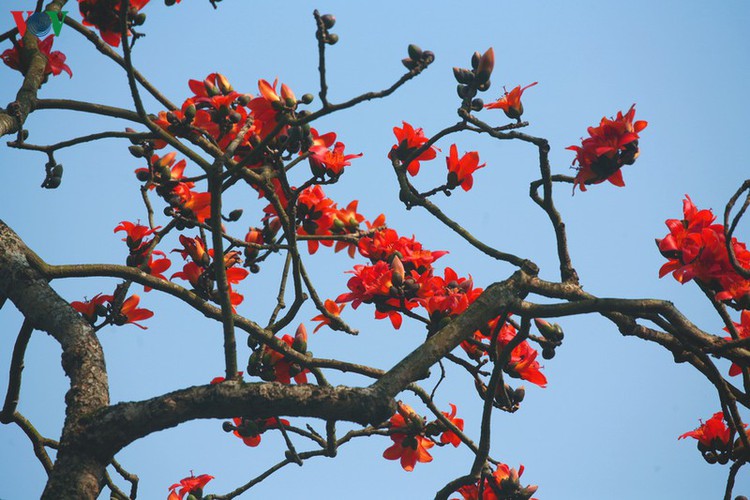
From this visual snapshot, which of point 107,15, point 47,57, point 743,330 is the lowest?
point 743,330

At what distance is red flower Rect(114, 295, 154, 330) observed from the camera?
8.80ft

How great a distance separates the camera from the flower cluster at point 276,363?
2.45m

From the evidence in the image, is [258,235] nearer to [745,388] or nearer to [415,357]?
[415,357]

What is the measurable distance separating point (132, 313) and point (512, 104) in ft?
4.77

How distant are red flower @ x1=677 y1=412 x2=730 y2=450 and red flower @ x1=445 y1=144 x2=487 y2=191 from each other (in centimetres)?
119

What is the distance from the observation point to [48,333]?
2029 mm

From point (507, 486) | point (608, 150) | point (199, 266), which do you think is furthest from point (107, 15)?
point (507, 486)

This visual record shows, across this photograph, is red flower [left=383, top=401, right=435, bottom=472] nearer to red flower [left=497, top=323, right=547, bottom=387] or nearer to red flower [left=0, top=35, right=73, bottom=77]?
red flower [left=497, top=323, right=547, bottom=387]

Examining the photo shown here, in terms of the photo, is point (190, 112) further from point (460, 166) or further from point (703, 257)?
point (703, 257)

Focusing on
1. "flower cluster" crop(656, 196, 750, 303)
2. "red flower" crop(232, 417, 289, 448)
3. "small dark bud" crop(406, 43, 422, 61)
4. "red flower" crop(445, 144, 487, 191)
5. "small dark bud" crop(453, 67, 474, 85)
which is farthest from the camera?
"red flower" crop(445, 144, 487, 191)

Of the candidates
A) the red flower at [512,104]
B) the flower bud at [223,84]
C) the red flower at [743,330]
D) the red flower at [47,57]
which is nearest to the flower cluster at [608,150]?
the red flower at [512,104]

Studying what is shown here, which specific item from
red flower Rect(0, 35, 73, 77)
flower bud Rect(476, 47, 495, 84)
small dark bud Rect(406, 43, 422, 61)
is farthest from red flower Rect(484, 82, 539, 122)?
red flower Rect(0, 35, 73, 77)

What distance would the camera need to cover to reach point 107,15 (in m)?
2.71

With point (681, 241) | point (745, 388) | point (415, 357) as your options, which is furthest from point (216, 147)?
point (745, 388)
